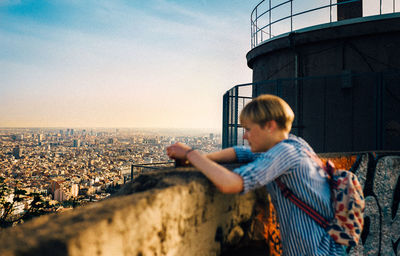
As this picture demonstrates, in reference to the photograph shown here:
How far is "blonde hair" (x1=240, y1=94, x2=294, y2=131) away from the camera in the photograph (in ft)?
5.16

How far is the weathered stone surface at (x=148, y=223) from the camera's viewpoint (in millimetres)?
841

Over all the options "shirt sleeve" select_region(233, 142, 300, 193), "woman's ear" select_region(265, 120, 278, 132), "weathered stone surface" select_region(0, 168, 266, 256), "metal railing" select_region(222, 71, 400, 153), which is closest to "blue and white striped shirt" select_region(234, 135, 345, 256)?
"shirt sleeve" select_region(233, 142, 300, 193)

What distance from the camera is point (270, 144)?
163cm

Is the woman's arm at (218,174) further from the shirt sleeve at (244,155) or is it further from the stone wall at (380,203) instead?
the stone wall at (380,203)

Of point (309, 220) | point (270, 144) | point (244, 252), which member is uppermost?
point (270, 144)

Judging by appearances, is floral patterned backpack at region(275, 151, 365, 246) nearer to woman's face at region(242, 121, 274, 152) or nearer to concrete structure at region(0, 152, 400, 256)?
woman's face at region(242, 121, 274, 152)

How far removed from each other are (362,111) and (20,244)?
6.93 metres

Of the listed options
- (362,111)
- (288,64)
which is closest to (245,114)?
(362,111)

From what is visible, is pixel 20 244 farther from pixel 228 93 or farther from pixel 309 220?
pixel 228 93

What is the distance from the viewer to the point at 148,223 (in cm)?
114

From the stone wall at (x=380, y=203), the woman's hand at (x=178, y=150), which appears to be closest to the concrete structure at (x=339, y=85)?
the stone wall at (x=380, y=203)

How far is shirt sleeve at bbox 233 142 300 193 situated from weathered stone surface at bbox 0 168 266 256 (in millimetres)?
265

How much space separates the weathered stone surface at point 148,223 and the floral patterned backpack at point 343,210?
0.45m

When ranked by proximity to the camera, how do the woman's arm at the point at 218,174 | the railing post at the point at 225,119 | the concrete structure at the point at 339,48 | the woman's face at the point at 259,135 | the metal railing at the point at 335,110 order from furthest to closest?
the railing post at the point at 225,119 < the concrete structure at the point at 339,48 < the metal railing at the point at 335,110 < the woman's face at the point at 259,135 < the woman's arm at the point at 218,174
